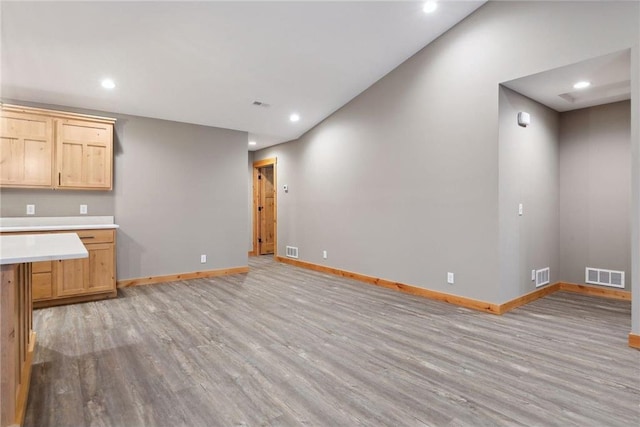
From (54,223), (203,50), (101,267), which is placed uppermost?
(203,50)

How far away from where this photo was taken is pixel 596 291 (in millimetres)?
4570

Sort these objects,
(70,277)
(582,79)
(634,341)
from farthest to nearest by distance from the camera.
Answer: (70,277) < (582,79) < (634,341)

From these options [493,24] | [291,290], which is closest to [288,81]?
[493,24]

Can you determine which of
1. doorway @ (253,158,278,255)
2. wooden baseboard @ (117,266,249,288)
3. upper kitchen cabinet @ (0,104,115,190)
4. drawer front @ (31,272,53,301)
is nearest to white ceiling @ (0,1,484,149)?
upper kitchen cabinet @ (0,104,115,190)

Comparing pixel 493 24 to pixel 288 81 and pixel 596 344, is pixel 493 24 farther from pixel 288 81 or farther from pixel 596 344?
pixel 596 344

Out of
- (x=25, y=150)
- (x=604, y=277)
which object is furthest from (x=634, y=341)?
(x=25, y=150)

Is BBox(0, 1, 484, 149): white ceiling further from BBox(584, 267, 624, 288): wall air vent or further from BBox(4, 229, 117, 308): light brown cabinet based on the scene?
BBox(584, 267, 624, 288): wall air vent

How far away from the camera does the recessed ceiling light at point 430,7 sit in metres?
3.62

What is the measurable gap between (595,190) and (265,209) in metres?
Result: 6.35

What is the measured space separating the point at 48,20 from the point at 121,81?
43.1 inches

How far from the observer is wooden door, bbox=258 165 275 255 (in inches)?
327

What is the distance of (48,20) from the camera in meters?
3.08

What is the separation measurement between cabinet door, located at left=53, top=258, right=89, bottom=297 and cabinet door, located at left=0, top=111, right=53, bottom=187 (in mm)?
Result: 1042

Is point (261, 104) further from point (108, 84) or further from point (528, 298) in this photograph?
point (528, 298)
